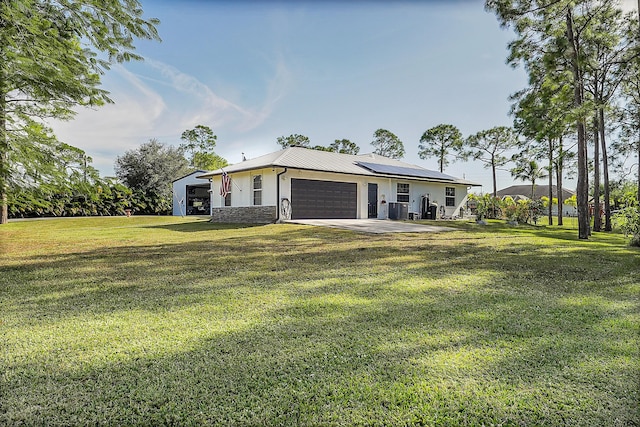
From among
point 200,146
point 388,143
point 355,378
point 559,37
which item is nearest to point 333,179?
point 559,37

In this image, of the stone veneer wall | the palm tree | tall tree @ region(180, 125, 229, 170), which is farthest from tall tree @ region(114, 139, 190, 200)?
the palm tree

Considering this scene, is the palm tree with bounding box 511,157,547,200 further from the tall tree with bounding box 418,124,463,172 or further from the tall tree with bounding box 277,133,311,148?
the tall tree with bounding box 277,133,311,148

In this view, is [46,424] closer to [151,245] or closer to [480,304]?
[480,304]

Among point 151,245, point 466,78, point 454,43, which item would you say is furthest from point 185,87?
point 454,43

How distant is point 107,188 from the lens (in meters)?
5.64

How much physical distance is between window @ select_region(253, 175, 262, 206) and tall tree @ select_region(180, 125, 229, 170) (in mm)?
29401

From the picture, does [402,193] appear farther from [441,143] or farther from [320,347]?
[320,347]

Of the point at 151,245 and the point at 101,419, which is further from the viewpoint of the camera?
the point at 151,245

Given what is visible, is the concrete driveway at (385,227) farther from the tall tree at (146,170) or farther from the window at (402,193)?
the tall tree at (146,170)

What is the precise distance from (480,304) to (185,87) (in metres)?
14.6

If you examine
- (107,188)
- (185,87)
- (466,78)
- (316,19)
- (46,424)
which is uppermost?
(185,87)

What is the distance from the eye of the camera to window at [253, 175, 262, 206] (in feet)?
52.3

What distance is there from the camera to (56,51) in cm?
491

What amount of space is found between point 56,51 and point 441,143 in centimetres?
3035
